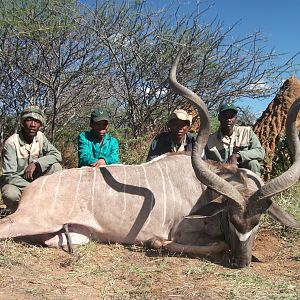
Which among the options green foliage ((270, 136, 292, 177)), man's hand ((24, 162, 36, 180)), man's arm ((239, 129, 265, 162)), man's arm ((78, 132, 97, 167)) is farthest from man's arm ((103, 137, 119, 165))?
green foliage ((270, 136, 292, 177))

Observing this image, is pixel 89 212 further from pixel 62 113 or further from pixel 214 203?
pixel 62 113

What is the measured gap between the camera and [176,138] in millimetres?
4902

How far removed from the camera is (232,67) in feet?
25.7

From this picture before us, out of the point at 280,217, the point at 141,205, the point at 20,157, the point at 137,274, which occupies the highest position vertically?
the point at 20,157

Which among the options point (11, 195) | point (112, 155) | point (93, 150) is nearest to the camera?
point (11, 195)

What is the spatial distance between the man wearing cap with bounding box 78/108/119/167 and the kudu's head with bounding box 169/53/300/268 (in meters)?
1.45

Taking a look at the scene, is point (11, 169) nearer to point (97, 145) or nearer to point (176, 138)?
point (97, 145)

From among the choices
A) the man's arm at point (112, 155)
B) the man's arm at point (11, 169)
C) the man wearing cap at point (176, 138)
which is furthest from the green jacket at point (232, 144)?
the man's arm at point (11, 169)

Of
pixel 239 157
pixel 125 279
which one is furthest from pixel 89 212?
pixel 239 157

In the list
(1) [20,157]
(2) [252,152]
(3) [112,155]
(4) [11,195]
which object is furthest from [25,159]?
(2) [252,152]

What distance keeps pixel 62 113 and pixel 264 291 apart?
20.5 ft

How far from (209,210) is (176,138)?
164 cm

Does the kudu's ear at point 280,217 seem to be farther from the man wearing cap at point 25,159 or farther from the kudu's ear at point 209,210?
the man wearing cap at point 25,159

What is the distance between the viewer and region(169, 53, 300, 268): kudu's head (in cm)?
315
